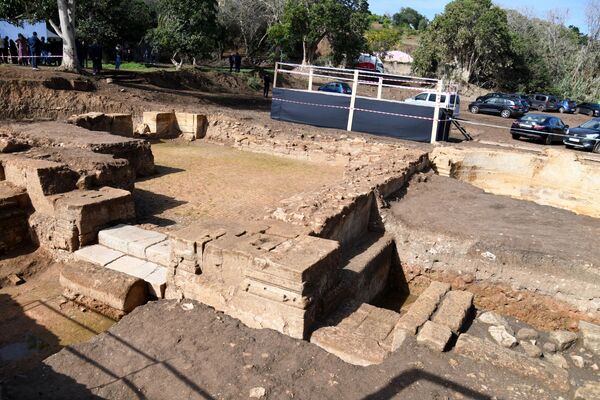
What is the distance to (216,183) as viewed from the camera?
10.5 metres

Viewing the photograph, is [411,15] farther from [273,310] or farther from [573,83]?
[273,310]

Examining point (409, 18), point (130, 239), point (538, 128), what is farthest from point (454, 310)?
point (409, 18)

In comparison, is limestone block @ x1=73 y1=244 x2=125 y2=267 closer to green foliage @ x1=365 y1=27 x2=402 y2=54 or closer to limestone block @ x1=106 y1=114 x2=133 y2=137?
limestone block @ x1=106 y1=114 x2=133 y2=137

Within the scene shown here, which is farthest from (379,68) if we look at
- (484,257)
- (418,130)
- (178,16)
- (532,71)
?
(484,257)

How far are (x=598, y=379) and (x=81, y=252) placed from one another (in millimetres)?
5992

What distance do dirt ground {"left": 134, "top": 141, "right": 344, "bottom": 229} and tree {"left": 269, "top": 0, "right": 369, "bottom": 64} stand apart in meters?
19.4

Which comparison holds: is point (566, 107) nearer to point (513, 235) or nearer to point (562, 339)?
point (513, 235)

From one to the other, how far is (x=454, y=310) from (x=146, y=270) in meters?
3.59

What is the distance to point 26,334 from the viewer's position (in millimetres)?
5066

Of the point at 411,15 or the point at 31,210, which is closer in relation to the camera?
the point at 31,210

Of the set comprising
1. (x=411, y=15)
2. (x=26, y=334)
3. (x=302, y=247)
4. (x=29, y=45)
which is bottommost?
(x=26, y=334)

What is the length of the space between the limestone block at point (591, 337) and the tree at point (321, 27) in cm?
2931

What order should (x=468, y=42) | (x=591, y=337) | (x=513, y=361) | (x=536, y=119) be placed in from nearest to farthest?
(x=513, y=361) → (x=591, y=337) → (x=536, y=119) → (x=468, y=42)

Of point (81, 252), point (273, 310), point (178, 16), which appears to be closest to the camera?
point (273, 310)
